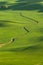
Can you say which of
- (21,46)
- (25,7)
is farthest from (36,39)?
(25,7)

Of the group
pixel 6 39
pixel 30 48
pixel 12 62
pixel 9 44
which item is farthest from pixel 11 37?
pixel 12 62

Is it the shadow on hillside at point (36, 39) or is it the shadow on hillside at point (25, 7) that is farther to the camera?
the shadow on hillside at point (25, 7)

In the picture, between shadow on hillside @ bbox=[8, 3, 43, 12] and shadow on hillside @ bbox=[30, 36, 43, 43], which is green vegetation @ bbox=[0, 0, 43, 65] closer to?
shadow on hillside @ bbox=[30, 36, 43, 43]

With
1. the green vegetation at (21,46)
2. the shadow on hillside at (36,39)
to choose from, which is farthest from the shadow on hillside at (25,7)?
the shadow on hillside at (36,39)

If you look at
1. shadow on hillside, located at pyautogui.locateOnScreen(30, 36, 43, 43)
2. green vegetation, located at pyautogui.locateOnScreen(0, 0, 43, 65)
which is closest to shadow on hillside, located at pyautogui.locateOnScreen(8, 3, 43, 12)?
green vegetation, located at pyautogui.locateOnScreen(0, 0, 43, 65)

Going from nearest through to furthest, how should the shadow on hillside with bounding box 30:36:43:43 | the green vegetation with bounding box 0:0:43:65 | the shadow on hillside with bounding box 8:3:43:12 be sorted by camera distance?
the green vegetation with bounding box 0:0:43:65, the shadow on hillside with bounding box 30:36:43:43, the shadow on hillside with bounding box 8:3:43:12

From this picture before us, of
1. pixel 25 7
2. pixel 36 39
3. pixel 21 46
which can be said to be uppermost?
pixel 21 46

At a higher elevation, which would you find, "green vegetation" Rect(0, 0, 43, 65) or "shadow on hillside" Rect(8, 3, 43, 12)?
"green vegetation" Rect(0, 0, 43, 65)

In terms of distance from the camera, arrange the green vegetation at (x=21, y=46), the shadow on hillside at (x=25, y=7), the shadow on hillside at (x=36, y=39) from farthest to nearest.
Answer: the shadow on hillside at (x=25, y=7)
the shadow on hillside at (x=36, y=39)
the green vegetation at (x=21, y=46)

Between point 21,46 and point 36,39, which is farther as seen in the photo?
point 36,39

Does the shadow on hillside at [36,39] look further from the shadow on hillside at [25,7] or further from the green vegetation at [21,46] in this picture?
the shadow on hillside at [25,7]

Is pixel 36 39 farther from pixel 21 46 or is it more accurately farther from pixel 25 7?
pixel 25 7
